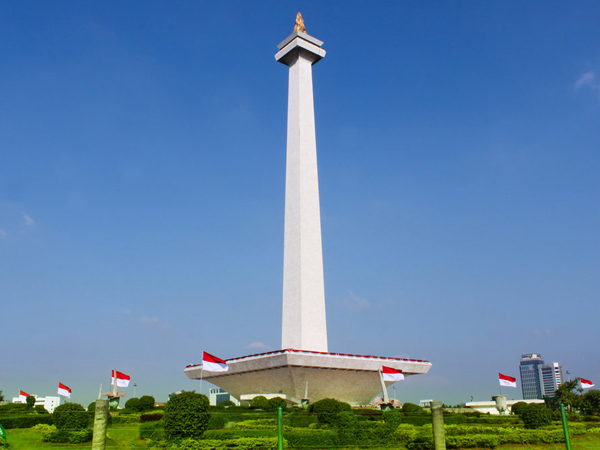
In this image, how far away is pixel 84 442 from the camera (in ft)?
65.2

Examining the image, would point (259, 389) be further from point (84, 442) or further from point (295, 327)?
point (84, 442)

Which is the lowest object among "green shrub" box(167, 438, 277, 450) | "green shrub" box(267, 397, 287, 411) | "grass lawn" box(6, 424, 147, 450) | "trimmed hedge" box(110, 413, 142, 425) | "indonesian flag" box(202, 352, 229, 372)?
"grass lawn" box(6, 424, 147, 450)

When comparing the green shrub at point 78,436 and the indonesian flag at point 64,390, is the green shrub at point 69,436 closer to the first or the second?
the green shrub at point 78,436

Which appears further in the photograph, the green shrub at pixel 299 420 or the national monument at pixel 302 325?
the national monument at pixel 302 325

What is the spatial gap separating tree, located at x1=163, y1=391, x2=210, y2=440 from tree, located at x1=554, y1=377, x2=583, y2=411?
4834 cm

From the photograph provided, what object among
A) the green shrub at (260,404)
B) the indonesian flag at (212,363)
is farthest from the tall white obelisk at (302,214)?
the indonesian flag at (212,363)

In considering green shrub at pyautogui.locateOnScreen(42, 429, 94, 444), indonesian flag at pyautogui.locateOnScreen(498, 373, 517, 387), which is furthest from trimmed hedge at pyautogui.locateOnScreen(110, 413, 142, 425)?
indonesian flag at pyautogui.locateOnScreen(498, 373, 517, 387)

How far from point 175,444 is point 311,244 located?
26.1 m

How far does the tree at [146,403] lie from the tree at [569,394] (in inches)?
1642

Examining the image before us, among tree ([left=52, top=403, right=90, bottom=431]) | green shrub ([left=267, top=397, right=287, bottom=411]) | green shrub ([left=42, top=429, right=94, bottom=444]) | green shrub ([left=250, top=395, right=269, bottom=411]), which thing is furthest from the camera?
green shrub ([left=250, top=395, right=269, bottom=411])

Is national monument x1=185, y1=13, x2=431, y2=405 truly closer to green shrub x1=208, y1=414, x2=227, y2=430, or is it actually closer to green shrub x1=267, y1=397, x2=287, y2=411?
green shrub x1=267, y1=397, x2=287, y2=411

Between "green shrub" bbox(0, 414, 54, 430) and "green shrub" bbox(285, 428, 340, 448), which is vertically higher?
"green shrub" bbox(0, 414, 54, 430)

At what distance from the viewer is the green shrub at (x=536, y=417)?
76.2ft

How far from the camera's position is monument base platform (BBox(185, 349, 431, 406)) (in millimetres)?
34594
